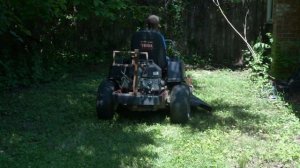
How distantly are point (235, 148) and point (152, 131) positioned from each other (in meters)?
1.31

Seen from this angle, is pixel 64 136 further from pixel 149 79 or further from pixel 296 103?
pixel 296 103

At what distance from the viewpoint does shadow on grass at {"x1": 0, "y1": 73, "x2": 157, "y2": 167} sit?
232 inches

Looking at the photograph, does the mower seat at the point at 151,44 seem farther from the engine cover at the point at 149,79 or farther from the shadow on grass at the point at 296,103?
the shadow on grass at the point at 296,103

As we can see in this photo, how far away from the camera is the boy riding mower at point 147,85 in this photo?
7.52m

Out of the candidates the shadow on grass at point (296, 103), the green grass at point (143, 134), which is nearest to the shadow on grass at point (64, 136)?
the green grass at point (143, 134)

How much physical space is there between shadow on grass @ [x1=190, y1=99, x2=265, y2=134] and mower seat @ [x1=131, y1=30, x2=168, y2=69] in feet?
3.71

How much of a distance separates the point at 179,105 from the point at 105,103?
1108mm

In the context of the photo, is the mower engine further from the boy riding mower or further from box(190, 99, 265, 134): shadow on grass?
→ box(190, 99, 265, 134): shadow on grass

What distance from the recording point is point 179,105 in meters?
7.51

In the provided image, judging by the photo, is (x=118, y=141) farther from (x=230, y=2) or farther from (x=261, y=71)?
(x=230, y=2)

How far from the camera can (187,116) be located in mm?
7586

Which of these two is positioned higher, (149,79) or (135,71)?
(135,71)

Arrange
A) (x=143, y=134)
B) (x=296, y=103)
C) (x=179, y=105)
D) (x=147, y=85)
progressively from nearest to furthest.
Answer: (x=143, y=134) → (x=179, y=105) → (x=147, y=85) → (x=296, y=103)

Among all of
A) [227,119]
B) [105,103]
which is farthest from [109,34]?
[227,119]
